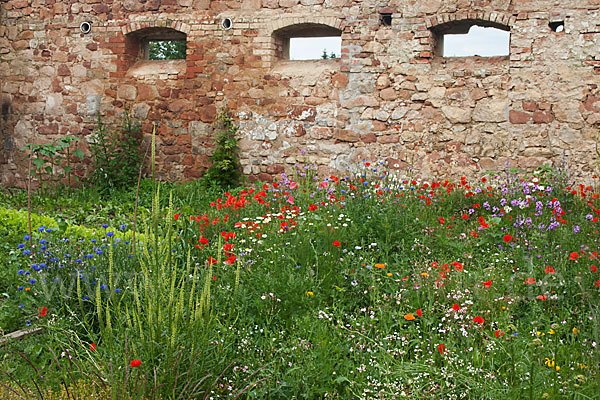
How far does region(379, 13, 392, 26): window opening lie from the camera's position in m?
7.33

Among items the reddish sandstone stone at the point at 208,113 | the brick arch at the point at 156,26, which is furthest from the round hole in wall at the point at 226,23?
the reddish sandstone stone at the point at 208,113

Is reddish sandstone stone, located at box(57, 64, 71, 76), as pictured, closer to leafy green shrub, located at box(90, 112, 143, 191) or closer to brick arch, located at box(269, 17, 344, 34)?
leafy green shrub, located at box(90, 112, 143, 191)

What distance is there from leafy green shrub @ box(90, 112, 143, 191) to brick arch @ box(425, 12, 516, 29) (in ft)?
14.2

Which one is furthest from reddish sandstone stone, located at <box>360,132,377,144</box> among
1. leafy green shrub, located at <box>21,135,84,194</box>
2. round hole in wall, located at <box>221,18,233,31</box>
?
leafy green shrub, located at <box>21,135,84,194</box>

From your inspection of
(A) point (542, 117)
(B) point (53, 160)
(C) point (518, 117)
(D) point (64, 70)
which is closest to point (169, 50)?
(D) point (64, 70)

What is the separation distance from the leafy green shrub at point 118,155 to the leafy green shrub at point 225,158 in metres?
1.19

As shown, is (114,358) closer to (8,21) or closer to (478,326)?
(478,326)

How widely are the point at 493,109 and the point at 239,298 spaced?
4.65 meters

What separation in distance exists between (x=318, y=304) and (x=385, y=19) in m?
4.89

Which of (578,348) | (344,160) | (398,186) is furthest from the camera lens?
(344,160)

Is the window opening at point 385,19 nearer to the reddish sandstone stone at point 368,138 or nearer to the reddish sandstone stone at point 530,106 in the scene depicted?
the reddish sandstone stone at point 368,138

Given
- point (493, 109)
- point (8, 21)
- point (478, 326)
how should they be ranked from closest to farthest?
1. point (478, 326)
2. point (493, 109)
3. point (8, 21)

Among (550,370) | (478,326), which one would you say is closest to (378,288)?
(478,326)

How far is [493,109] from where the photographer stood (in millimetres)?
6914
